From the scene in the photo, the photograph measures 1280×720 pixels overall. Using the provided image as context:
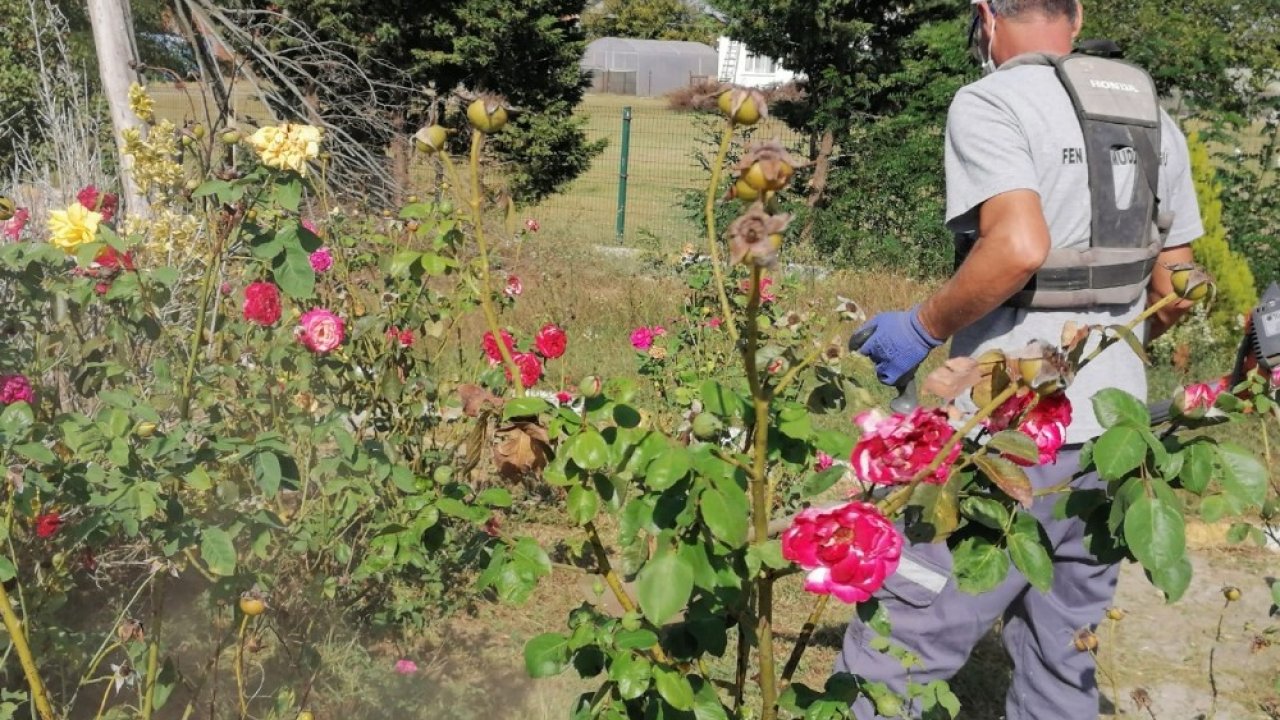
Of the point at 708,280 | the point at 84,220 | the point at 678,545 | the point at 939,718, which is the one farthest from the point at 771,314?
the point at 678,545

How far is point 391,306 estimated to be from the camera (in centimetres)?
282

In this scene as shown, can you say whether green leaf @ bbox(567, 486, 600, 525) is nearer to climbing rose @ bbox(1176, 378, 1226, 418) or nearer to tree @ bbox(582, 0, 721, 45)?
climbing rose @ bbox(1176, 378, 1226, 418)

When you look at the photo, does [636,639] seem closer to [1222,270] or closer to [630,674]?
[630,674]

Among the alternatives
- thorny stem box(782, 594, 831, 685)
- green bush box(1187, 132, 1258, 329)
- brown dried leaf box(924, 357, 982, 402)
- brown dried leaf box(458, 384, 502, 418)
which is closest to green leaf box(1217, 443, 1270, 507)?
brown dried leaf box(924, 357, 982, 402)

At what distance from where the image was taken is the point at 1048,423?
3.84ft

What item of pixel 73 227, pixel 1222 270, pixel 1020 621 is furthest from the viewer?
pixel 1222 270

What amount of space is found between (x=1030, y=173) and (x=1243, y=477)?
3.51 ft

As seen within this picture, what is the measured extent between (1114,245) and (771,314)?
1407 mm

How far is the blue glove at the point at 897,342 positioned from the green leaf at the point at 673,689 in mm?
1060

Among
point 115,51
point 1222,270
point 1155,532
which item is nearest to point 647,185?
point 1222,270

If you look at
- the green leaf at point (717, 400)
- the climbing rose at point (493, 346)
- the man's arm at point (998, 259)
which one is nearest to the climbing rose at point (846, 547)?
the green leaf at point (717, 400)

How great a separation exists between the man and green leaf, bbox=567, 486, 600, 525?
1011 millimetres

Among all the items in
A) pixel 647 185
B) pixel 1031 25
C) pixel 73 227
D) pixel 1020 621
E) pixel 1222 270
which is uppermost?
pixel 1031 25

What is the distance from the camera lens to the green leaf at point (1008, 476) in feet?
3.50
